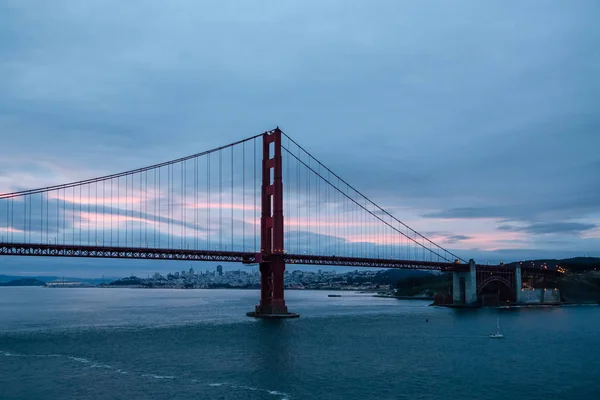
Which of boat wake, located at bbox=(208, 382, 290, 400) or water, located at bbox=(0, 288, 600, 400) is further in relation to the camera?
water, located at bbox=(0, 288, 600, 400)

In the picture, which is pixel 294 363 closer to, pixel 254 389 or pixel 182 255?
pixel 254 389

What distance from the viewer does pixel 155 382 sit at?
99.9ft

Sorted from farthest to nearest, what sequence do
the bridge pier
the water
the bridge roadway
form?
1. the bridge pier
2. the bridge roadway
3. the water

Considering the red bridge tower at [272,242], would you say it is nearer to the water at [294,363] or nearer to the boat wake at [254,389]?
the water at [294,363]

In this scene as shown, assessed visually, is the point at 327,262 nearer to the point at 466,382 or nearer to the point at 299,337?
the point at 299,337

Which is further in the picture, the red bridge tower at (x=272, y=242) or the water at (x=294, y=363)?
the red bridge tower at (x=272, y=242)

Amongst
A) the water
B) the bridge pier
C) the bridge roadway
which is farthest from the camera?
the bridge pier

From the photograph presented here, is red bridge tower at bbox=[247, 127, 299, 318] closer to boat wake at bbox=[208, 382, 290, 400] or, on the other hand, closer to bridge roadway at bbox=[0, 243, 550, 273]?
bridge roadway at bbox=[0, 243, 550, 273]

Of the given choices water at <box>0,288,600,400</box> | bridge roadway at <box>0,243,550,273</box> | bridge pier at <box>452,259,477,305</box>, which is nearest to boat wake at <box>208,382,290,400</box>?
water at <box>0,288,600,400</box>

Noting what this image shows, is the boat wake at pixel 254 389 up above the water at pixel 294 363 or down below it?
above

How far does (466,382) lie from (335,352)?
38.4 ft

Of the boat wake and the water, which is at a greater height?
the boat wake

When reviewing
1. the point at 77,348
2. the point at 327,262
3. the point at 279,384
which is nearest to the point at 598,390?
the point at 279,384

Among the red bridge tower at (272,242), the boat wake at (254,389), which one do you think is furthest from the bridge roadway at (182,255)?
the boat wake at (254,389)
